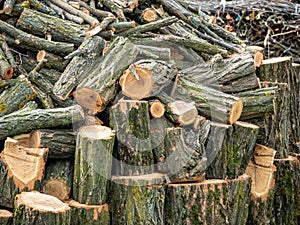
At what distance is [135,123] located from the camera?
432 cm

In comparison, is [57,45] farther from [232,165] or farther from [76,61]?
[232,165]

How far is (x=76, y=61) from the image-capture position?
190 inches

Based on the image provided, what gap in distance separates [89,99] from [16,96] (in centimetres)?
76

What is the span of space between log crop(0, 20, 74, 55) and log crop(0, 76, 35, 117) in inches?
23.4

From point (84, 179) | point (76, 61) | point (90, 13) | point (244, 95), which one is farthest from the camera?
point (90, 13)

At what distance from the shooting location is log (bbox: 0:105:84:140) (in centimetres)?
427

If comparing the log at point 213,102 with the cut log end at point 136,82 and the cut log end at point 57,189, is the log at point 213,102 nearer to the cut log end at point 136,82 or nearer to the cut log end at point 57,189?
the cut log end at point 136,82

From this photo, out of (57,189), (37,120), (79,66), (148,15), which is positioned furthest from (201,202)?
(148,15)

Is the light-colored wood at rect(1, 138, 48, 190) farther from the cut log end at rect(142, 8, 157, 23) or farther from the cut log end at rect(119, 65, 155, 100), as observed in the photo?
the cut log end at rect(142, 8, 157, 23)

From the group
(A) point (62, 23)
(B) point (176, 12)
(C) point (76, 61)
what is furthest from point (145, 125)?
(B) point (176, 12)

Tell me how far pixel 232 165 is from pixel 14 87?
2.23 m

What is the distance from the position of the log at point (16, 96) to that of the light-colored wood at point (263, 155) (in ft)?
7.88

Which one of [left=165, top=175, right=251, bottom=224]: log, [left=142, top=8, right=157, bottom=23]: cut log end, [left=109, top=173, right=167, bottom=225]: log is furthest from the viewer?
[left=142, top=8, right=157, bottom=23]: cut log end

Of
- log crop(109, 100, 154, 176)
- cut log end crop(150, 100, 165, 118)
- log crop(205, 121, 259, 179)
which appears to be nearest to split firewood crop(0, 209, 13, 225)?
log crop(109, 100, 154, 176)
